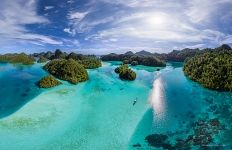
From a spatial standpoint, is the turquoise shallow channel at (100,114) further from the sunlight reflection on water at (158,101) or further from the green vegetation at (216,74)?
the green vegetation at (216,74)

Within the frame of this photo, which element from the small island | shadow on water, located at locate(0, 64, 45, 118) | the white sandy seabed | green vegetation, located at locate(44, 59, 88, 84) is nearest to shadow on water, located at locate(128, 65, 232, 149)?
the white sandy seabed

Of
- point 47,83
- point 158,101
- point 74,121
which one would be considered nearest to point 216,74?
point 158,101

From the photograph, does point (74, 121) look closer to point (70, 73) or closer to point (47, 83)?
point (47, 83)

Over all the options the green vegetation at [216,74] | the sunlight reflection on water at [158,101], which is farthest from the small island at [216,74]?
the sunlight reflection on water at [158,101]

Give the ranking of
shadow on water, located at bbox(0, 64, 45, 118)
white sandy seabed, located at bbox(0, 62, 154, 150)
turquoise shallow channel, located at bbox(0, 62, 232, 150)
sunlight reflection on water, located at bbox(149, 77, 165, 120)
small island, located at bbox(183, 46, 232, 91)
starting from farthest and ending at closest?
small island, located at bbox(183, 46, 232, 91) < shadow on water, located at bbox(0, 64, 45, 118) < sunlight reflection on water, located at bbox(149, 77, 165, 120) < turquoise shallow channel, located at bbox(0, 62, 232, 150) < white sandy seabed, located at bbox(0, 62, 154, 150)

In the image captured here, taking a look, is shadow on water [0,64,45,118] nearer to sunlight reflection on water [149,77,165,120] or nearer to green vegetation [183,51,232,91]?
sunlight reflection on water [149,77,165,120]

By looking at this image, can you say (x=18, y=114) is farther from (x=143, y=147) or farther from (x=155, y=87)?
(x=155, y=87)

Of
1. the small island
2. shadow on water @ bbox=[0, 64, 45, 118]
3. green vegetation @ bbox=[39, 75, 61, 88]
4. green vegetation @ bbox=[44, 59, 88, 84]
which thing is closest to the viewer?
shadow on water @ bbox=[0, 64, 45, 118]

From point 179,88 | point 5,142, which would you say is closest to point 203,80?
point 179,88

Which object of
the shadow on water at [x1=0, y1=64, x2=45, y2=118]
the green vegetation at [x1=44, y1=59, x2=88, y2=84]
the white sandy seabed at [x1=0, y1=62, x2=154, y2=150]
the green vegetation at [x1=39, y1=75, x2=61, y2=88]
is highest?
the green vegetation at [x1=44, y1=59, x2=88, y2=84]
